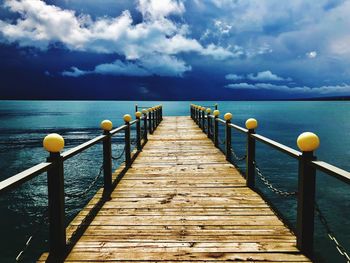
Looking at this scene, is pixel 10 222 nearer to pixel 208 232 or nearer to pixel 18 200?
pixel 18 200

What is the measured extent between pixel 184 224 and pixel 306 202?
163 centimetres

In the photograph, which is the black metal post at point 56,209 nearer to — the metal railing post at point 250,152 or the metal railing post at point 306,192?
the metal railing post at point 306,192

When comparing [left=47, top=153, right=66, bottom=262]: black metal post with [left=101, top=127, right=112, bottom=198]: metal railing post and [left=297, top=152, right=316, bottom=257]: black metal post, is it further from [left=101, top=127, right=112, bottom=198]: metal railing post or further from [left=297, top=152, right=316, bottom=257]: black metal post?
[left=297, top=152, right=316, bottom=257]: black metal post

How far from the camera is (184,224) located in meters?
4.19

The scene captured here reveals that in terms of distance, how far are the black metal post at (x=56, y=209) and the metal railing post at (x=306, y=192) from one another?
2.53m

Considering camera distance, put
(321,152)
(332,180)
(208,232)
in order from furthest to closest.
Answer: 1. (321,152)
2. (332,180)
3. (208,232)

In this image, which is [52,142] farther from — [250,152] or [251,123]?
[250,152]

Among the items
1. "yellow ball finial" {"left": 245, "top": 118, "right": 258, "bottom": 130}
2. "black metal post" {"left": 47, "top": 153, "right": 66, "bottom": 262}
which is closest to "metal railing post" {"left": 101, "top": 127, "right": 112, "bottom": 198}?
"black metal post" {"left": 47, "top": 153, "right": 66, "bottom": 262}

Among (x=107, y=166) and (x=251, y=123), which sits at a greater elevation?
(x=251, y=123)

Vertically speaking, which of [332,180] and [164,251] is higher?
[164,251]

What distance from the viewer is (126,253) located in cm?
338

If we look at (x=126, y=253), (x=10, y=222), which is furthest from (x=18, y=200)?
(x=126, y=253)

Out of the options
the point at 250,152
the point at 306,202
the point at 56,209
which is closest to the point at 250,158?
the point at 250,152

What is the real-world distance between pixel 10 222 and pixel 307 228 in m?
15.0
